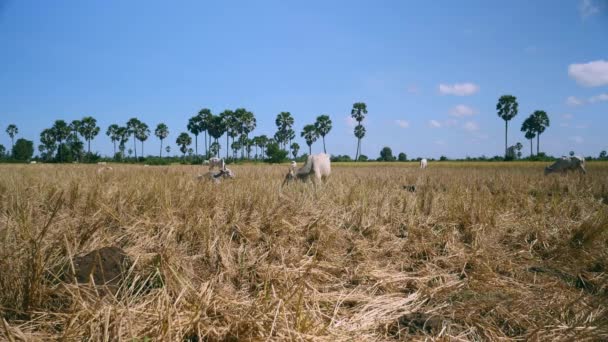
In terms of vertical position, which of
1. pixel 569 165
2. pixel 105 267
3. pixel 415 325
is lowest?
pixel 415 325

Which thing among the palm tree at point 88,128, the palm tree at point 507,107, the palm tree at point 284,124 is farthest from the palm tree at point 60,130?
the palm tree at point 507,107

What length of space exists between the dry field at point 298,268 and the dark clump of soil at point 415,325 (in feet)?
0.05

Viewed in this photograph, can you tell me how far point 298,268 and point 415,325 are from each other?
1.11 metres

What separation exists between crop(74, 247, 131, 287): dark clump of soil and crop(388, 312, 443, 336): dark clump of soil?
1.91 metres

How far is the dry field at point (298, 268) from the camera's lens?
1715 mm

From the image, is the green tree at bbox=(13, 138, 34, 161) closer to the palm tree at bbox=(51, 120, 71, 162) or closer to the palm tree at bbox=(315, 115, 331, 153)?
the palm tree at bbox=(51, 120, 71, 162)

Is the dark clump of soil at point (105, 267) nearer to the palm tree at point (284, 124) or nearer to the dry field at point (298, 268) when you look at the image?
the dry field at point (298, 268)

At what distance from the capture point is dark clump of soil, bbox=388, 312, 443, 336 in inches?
77.1

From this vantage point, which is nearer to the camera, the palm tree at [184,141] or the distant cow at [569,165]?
the distant cow at [569,165]

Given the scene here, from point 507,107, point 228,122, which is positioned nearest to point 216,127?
point 228,122

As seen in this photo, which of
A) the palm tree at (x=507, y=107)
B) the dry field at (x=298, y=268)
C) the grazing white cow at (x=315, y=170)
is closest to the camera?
the dry field at (x=298, y=268)

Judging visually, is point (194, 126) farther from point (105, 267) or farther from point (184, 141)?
point (105, 267)

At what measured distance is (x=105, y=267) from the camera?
2.23 meters

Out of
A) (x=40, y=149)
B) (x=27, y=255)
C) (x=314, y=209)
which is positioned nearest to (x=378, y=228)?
(x=314, y=209)
